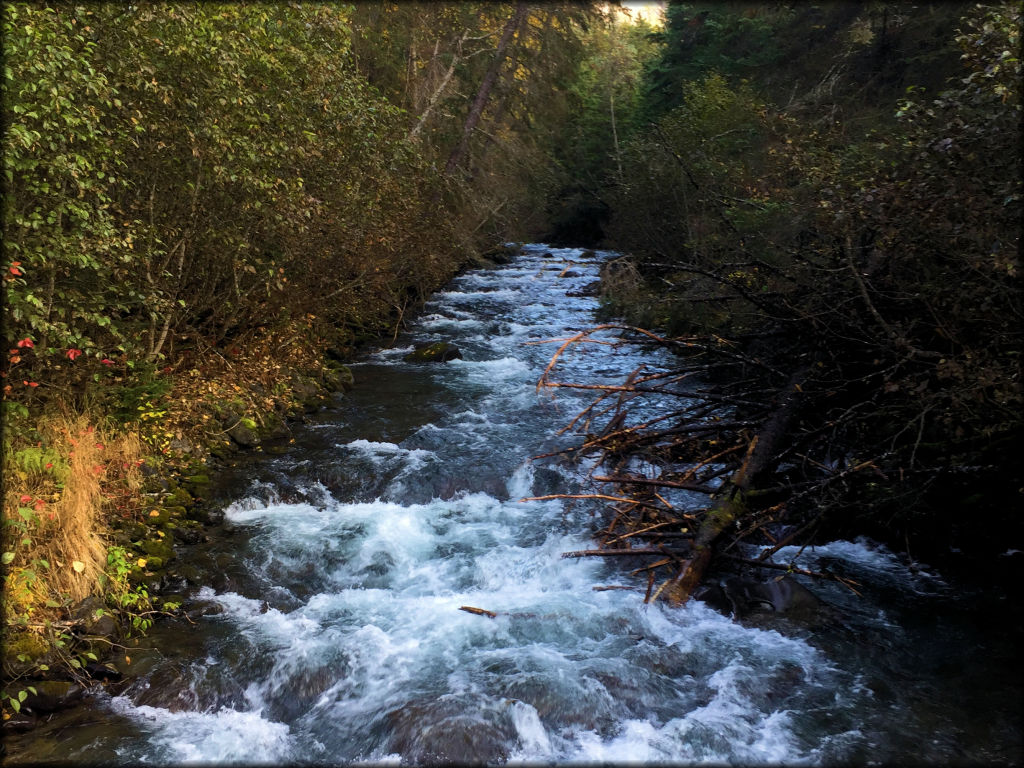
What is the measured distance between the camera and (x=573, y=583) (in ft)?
22.6

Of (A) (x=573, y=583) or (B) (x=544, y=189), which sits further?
(B) (x=544, y=189)

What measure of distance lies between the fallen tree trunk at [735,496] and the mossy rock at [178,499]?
17.7ft

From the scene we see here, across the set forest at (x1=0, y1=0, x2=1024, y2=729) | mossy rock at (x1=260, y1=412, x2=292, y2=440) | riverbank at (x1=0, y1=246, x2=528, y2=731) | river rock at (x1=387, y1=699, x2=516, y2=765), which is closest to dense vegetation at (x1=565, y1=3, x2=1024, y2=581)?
forest at (x1=0, y1=0, x2=1024, y2=729)

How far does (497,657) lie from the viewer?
579 cm

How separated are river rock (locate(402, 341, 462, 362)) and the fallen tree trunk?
8157 millimetres

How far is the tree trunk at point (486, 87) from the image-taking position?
23250 mm

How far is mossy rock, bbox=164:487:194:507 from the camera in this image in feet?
24.9

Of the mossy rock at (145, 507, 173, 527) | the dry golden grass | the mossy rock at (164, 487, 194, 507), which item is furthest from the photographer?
the mossy rock at (164, 487, 194, 507)

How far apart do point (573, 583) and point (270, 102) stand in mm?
7098

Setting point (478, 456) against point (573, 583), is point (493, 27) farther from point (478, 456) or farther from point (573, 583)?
point (573, 583)

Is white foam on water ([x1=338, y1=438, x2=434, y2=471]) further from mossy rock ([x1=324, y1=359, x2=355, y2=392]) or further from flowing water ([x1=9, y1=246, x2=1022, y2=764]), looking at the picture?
mossy rock ([x1=324, y1=359, x2=355, y2=392])

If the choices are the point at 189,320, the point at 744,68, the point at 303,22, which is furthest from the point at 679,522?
the point at 744,68

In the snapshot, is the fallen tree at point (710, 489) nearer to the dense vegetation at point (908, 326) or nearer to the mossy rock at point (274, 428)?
the dense vegetation at point (908, 326)

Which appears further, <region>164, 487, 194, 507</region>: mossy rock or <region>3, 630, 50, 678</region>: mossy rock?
<region>164, 487, 194, 507</region>: mossy rock
